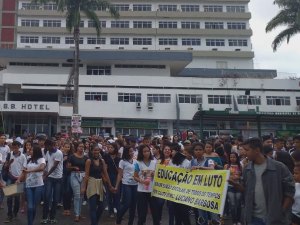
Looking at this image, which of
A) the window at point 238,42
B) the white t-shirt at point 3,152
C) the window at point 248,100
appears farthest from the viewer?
the window at point 238,42

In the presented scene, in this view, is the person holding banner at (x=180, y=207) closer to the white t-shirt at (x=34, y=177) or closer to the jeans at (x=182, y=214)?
the jeans at (x=182, y=214)

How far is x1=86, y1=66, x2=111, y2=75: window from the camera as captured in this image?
45.7 m

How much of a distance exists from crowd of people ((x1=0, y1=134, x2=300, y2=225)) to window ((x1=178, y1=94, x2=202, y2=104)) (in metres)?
32.3

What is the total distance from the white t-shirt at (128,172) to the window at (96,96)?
111 feet

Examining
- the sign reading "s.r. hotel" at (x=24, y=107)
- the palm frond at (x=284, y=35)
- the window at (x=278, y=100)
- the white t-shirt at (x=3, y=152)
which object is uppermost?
the palm frond at (x=284, y=35)

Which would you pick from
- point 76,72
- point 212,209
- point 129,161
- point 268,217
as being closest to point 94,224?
point 129,161

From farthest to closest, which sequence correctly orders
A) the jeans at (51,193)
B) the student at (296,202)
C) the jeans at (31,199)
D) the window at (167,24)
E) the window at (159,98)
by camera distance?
the window at (167,24) < the window at (159,98) < the jeans at (51,193) < the jeans at (31,199) < the student at (296,202)

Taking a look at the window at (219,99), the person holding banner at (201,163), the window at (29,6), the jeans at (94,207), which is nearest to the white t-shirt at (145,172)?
the person holding banner at (201,163)

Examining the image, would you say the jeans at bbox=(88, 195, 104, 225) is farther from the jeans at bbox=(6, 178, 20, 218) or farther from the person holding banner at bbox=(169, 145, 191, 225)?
the jeans at bbox=(6, 178, 20, 218)

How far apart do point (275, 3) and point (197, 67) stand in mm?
25917

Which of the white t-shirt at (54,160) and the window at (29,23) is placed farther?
the window at (29,23)

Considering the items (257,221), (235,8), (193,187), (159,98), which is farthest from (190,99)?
(257,221)

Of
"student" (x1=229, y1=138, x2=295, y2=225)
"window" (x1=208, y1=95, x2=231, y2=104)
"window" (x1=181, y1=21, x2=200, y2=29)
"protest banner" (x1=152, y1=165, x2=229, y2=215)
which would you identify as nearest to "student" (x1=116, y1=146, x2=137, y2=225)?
"protest banner" (x1=152, y1=165, x2=229, y2=215)

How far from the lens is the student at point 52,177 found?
313 inches
